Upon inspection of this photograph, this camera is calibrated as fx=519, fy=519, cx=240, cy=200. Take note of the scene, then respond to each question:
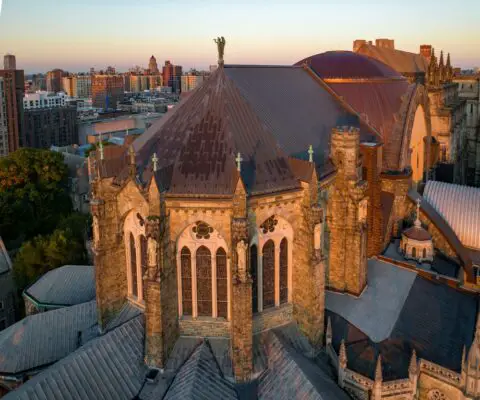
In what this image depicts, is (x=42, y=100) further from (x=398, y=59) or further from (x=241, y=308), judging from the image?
(x=241, y=308)

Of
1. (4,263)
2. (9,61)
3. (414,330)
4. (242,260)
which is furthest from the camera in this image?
(9,61)

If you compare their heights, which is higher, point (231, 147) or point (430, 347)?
point (231, 147)

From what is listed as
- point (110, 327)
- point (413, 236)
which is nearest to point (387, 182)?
point (413, 236)

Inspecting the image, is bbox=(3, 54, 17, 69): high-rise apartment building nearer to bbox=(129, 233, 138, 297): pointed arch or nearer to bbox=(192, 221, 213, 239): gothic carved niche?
bbox=(129, 233, 138, 297): pointed arch

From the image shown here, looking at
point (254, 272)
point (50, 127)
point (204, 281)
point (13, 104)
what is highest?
point (13, 104)

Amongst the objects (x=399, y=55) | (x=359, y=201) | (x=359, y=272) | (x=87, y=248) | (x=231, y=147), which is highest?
(x=399, y=55)

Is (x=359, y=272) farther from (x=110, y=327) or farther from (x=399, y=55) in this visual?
(x=399, y=55)

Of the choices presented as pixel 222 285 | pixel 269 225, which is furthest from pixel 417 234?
pixel 222 285

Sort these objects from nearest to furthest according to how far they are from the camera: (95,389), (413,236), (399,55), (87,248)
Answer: (95,389), (413,236), (87,248), (399,55)
